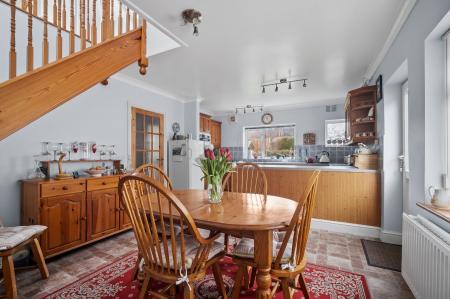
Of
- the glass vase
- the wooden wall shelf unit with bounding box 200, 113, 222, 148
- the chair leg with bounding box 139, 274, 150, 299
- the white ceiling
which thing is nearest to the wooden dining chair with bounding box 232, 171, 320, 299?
the glass vase

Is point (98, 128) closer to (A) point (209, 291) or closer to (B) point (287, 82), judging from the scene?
(A) point (209, 291)

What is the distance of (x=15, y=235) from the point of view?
1.75 m

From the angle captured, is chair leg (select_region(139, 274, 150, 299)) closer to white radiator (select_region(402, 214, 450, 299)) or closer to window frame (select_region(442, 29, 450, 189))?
white radiator (select_region(402, 214, 450, 299))

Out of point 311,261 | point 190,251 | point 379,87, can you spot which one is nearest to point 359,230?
point 311,261

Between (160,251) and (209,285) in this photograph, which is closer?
(160,251)

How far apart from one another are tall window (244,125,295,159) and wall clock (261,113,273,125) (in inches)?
7.0

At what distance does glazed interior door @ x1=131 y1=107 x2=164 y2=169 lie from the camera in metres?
3.88

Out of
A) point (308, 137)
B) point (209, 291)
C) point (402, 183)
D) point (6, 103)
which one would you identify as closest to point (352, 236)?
point (402, 183)

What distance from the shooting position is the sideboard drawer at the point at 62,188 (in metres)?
2.32

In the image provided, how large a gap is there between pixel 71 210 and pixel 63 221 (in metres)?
0.13

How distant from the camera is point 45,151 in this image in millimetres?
2684

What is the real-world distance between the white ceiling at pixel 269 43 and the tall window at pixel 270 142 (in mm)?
1921

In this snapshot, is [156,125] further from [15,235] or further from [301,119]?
[301,119]

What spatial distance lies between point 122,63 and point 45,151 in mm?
1576
